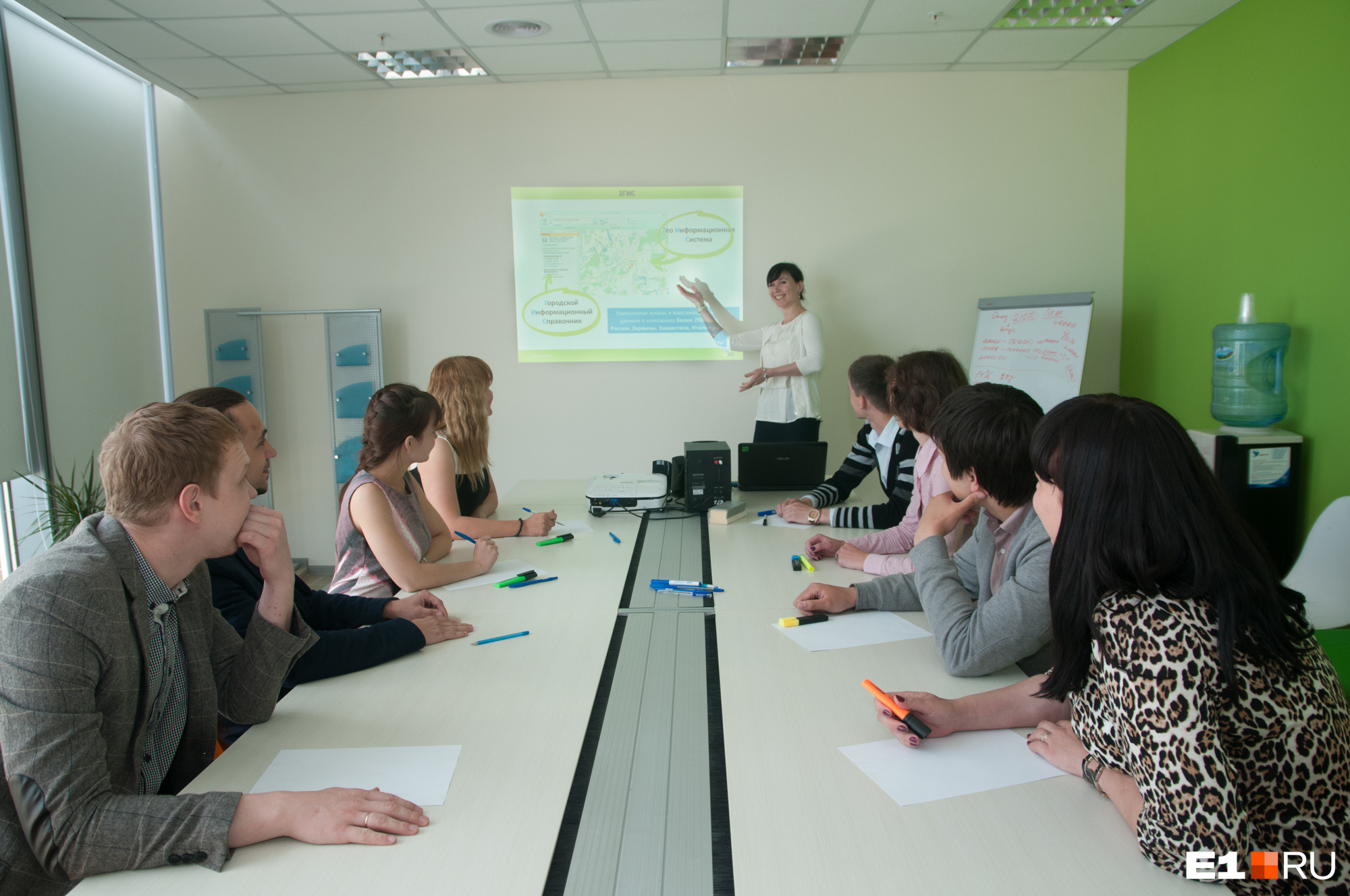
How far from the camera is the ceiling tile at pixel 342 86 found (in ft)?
14.7

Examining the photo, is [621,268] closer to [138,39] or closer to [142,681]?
[138,39]

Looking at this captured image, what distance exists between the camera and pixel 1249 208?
3.60 meters

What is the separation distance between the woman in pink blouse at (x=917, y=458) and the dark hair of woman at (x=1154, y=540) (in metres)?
1.08

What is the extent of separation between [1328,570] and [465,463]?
2969 millimetres

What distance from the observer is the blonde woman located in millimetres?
2635

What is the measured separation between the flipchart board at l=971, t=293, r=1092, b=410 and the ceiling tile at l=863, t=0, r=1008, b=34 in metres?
1.44

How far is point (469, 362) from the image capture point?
9.43 feet

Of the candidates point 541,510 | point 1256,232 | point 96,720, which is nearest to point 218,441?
point 96,720

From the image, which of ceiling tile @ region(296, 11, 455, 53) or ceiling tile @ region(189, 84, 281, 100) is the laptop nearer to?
ceiling tile @ region(296, 11, 455, 53)

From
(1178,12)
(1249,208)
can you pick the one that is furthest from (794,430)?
(1178,12)

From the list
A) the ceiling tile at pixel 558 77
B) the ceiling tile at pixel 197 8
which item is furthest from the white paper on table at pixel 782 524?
the ceiling tile at pixel 197 8

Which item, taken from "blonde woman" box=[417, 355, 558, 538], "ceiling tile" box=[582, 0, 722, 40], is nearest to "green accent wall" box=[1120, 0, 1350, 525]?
"ceiling tile" box=[582, 0, 722, 40]

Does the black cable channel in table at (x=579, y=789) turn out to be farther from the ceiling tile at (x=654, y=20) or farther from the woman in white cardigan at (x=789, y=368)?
the ceiling tile at (x=654, y=20)

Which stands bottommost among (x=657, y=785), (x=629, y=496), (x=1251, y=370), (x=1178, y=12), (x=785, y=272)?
(x=657, y=785)
